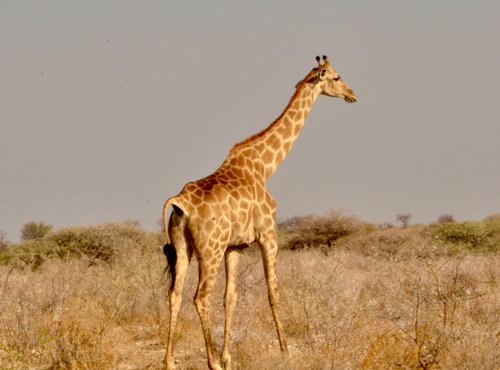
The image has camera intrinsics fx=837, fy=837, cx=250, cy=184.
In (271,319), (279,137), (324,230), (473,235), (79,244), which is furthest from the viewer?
(324,230)

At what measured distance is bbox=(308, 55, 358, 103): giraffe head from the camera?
34.1 feet

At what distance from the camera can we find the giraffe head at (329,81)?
10383 mm

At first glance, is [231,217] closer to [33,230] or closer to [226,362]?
[226,362]

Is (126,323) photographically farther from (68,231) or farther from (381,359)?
(68,231)

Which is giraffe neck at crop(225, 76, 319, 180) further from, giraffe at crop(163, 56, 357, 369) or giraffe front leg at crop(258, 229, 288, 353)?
giraffe front leg at crop(258, 229, 288, 353)

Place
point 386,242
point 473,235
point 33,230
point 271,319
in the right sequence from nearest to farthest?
point 271,319 < point 473,235 < point 386,242 < point 33,230

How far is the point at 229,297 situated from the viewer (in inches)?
346

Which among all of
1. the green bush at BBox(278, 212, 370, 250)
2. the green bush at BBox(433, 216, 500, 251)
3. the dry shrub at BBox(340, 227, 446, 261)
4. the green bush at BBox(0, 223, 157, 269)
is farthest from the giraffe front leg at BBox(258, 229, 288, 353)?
the green bush at BBox(278, 212, 370, 250)

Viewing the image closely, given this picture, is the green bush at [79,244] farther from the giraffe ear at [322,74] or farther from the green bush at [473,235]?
the giraffe ear at [322,74]

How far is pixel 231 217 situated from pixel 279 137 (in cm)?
178

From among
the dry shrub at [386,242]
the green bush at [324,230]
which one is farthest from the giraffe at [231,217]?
the green bush at [324,230]

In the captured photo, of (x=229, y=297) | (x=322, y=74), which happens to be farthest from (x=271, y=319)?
(x=322, y=74)

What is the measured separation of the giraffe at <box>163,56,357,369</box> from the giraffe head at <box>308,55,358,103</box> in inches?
0.5

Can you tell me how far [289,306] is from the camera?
10531mm
